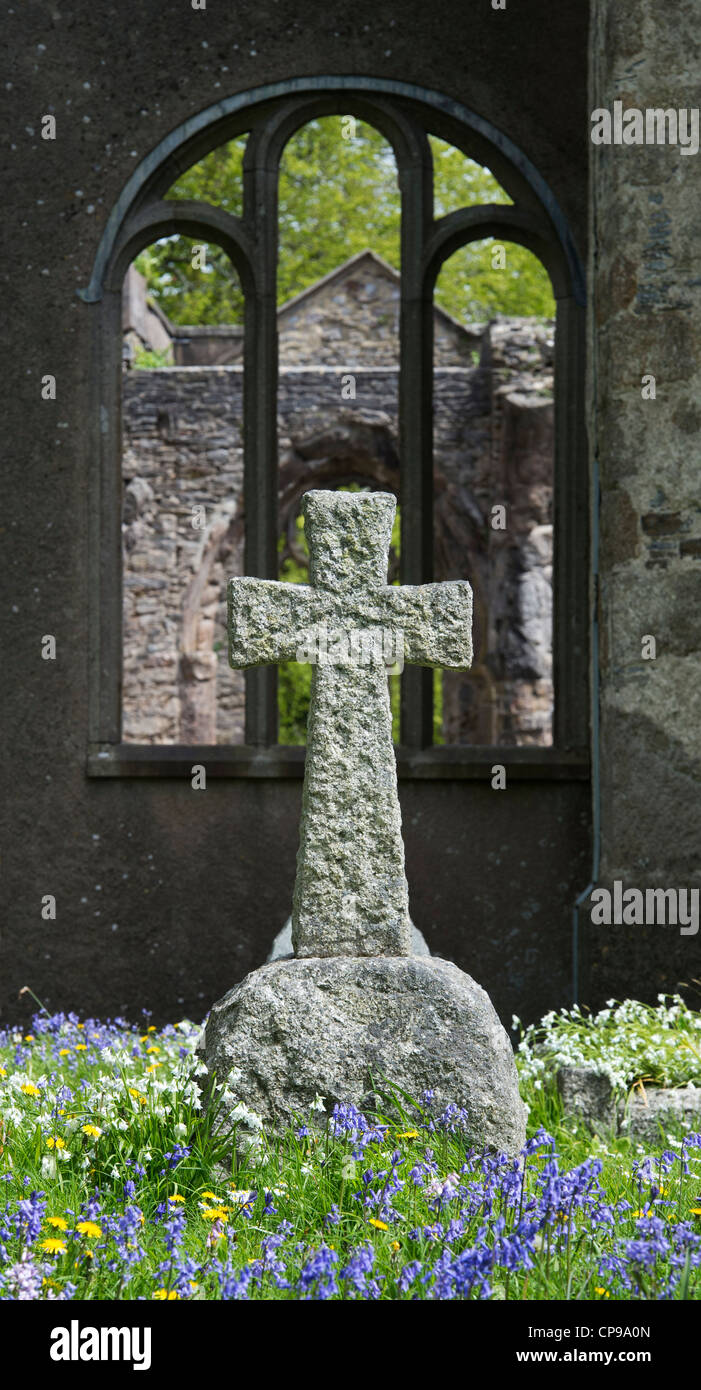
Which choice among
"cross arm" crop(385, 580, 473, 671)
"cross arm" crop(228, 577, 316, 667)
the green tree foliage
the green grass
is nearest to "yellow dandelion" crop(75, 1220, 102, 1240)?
the green grass

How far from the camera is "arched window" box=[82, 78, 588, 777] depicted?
4.94 metres

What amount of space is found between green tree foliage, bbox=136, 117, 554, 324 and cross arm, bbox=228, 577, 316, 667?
14.6 m

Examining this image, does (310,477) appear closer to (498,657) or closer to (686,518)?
(498,657)

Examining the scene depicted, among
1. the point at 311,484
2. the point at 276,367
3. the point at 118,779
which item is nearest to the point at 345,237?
the point at 311,484

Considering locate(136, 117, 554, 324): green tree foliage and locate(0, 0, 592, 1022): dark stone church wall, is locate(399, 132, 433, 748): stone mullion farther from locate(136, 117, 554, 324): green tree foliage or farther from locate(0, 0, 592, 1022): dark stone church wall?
locate(136, 117, 554, 324): green tree foliage

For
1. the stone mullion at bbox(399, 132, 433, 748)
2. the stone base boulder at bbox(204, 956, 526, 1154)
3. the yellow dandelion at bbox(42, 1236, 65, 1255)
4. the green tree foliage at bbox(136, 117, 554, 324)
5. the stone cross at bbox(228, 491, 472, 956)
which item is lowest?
the yellow dandelion at bbox(42, 1236, 65, 1255)

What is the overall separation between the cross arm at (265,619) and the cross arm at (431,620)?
0.69 feet

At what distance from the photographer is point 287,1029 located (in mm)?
2820

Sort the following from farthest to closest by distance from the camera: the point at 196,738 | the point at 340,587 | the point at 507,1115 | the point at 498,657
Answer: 1. the point at 196,738
2. the point at 498,657
3. the point at 340,587
4. the point at 507,1115

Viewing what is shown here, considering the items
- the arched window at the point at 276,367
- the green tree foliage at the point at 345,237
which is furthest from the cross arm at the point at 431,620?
the green tree foliage at the point at 345,237

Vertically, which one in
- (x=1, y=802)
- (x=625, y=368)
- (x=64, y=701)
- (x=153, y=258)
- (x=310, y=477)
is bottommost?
(x=1, y=802)

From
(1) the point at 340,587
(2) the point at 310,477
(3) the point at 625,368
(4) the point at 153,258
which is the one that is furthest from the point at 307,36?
(4) the point at 153,258

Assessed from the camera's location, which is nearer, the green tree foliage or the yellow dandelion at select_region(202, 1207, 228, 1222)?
the yellow dandelion at select_region(202, 1207, 228, 1222)

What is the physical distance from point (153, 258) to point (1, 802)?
507 inches
